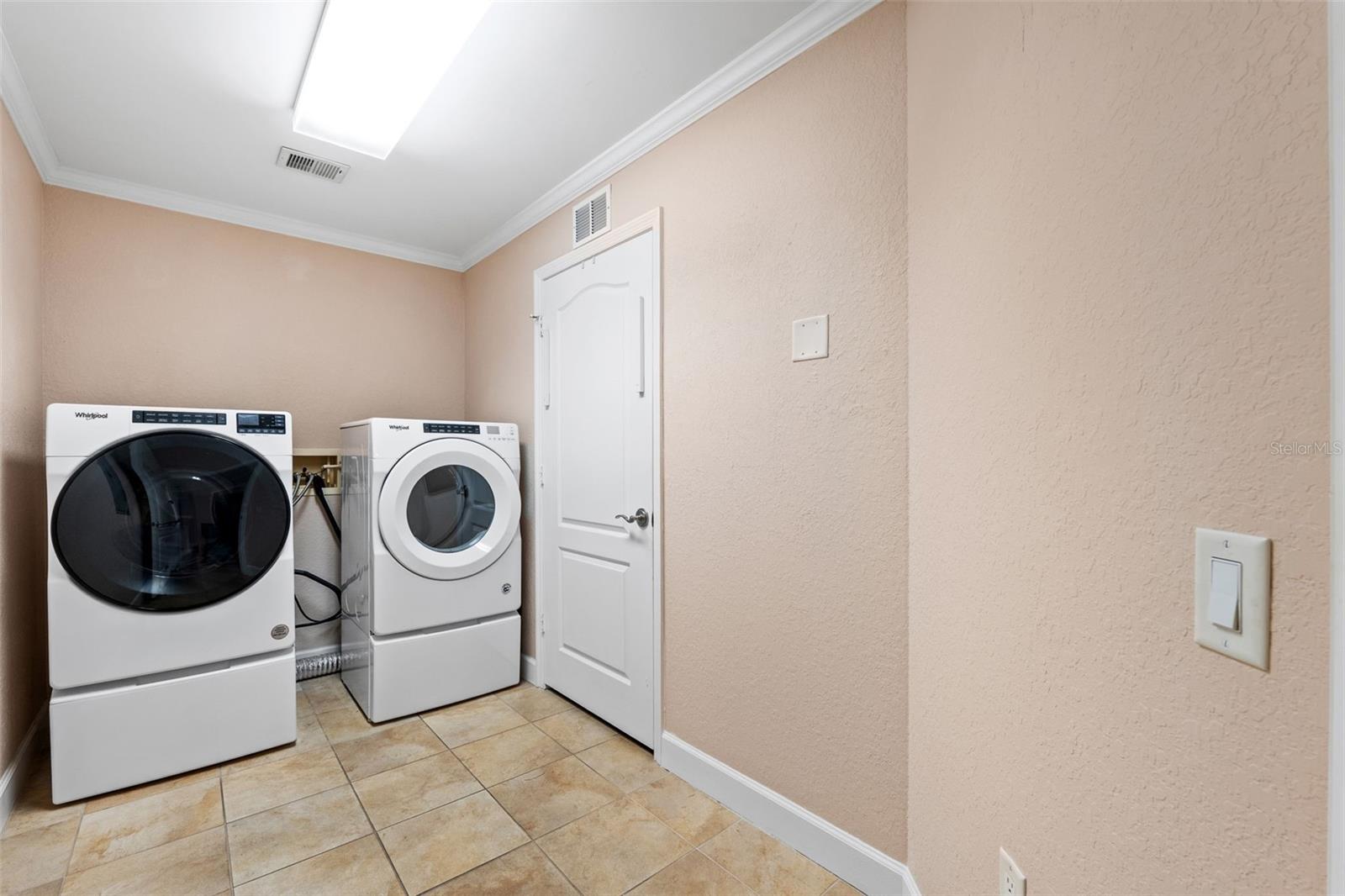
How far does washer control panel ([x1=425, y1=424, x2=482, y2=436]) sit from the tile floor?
133 cm

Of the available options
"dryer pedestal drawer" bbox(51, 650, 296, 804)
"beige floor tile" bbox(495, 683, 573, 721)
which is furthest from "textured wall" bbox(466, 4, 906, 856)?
"dryer pedestal drawer" bbox(51, 650, 296, 804)

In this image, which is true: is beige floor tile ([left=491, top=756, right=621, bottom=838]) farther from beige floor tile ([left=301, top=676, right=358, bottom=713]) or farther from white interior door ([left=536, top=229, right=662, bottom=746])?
beige floor tile ([left=301, top=676, right=358, bottom=713])

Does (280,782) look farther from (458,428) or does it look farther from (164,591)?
(458,428)

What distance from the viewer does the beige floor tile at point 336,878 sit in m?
1.54

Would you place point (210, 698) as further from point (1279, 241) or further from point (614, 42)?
point (1279, 241)

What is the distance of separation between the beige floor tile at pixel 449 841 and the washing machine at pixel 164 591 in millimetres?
866

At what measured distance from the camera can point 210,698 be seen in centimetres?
213

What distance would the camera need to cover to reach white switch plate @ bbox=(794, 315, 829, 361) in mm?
1619

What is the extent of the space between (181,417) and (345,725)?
4.70ft

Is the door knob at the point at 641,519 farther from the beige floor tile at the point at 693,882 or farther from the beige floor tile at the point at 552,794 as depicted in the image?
the beige floor tile at the point at 693,882

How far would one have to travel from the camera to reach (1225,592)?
61cm

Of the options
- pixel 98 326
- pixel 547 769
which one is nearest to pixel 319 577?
pixel 98 326

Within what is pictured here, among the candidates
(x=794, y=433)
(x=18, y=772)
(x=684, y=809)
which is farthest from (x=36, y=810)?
(x=794, y=433)

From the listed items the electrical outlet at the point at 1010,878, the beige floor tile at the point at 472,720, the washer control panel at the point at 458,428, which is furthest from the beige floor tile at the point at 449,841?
the washer control panel at the point at 458,428
